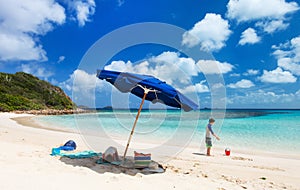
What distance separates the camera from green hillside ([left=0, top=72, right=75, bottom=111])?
60453 millimetres

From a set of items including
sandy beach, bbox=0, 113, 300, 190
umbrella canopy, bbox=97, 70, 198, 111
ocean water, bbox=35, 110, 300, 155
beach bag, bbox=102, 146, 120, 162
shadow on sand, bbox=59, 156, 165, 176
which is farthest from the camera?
ocean water, bbox=35, 110, 300, 155

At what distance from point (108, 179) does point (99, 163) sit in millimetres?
1520

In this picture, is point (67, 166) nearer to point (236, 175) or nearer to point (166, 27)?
point (236, 175)

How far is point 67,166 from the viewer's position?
17.5ft

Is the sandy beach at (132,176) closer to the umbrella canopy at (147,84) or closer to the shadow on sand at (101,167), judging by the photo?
the shadow on sand at (101,167)

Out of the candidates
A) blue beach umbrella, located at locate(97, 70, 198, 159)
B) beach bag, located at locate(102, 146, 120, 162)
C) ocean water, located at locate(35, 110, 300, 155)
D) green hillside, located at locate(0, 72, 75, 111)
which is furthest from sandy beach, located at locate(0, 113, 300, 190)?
green hillside, located at locate(0, 72, 75, 111)

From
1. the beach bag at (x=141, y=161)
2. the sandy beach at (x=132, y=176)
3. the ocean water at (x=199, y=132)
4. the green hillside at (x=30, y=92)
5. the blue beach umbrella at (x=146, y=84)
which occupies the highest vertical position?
the green hillside at (x=30, y=92)

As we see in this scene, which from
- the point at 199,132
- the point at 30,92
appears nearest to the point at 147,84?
the point at 199,132

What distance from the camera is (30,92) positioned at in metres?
74.2

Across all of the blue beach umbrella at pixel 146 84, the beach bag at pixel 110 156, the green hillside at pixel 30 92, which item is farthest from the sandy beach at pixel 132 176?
the green hillside at pixel 30 92

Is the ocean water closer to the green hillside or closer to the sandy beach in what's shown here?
the sandy beach

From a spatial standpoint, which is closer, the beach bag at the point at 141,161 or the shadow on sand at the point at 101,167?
the shadow on sand at the point at 101,167

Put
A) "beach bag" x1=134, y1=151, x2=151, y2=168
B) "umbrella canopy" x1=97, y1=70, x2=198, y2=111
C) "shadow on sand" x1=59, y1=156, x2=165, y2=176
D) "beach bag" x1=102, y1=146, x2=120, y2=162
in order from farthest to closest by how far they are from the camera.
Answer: "beach bag" x1=102, y1=146, x2=120, y2=162 → "beach bag" x1=134, y1=151, x2=151, y2=168 → "umbrella canopy" x1=97, y1=70, x2=198, y2=111 → "shadow on sand" x1=59, y1=156, x2=165, y2=176

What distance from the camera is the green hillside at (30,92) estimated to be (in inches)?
2380
